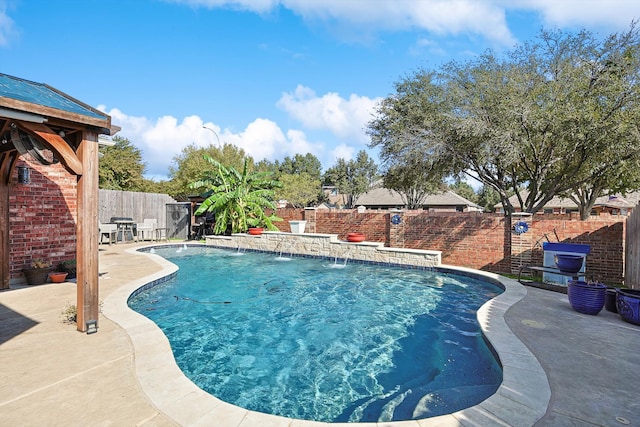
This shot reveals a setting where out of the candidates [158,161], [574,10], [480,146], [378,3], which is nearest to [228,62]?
[378,3]

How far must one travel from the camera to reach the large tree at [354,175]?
54991mm

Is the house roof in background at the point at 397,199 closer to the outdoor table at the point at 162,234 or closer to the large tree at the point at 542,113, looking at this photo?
the large tree at the point at 542,113

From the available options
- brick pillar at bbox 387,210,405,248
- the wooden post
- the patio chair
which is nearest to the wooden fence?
brick pillar at bbox 387,210,405,248

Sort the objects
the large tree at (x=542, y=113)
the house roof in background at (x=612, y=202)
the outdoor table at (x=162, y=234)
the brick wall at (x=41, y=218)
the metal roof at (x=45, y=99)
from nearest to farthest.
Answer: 1. the metal roof at (x=45, y=99)
2. the brick wall at (x=41, y=218)
3. the large tree at (x=542, y=113)
4. the outdoor table at (x=162, y=234)
5. the house roof in background at (x=612, y=202)

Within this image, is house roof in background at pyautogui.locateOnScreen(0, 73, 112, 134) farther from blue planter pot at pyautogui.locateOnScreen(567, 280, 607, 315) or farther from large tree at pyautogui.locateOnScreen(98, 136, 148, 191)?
large tree at pyautogui.locateOnScreen(98, 136, 148, 191)

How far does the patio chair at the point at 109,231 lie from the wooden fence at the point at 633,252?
17.6 metres

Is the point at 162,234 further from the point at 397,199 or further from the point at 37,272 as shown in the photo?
the point at 397,199

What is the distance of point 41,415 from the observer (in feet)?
8.62

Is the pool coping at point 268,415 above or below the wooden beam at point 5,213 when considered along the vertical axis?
below

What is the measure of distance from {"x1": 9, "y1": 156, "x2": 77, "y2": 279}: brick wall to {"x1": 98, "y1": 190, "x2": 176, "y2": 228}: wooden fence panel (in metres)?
8.56

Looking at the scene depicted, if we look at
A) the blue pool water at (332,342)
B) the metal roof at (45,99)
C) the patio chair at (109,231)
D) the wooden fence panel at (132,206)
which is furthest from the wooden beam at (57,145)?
the wooden fence panel at (132,206)

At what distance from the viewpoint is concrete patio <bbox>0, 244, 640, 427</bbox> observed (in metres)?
2.70

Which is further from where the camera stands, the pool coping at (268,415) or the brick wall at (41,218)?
the brick wall at (41,218)

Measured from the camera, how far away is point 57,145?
4137mm
